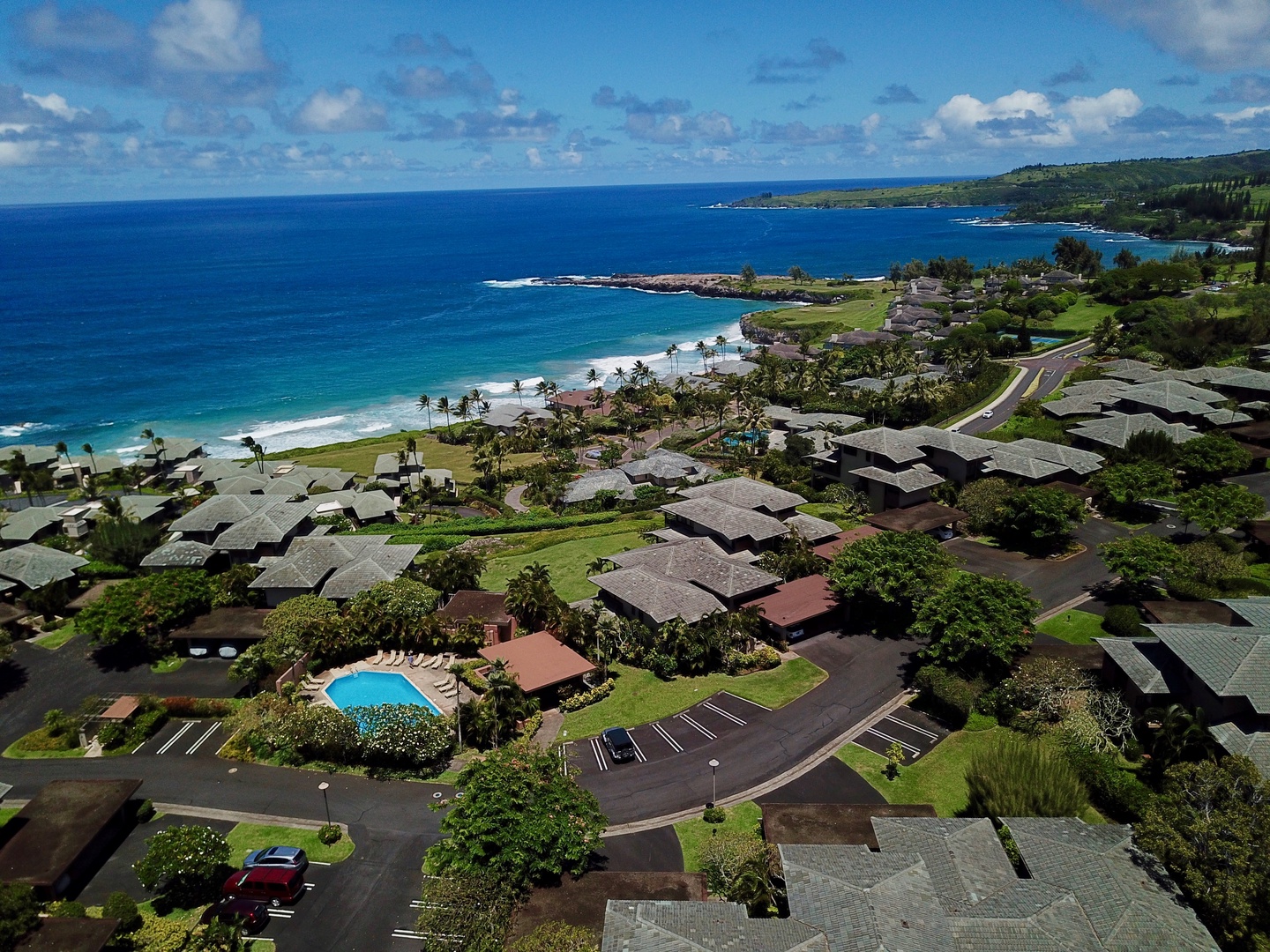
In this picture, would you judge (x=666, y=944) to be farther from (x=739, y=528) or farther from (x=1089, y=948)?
(x=739, y=528)

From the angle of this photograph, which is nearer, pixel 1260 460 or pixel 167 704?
pixel 167 704

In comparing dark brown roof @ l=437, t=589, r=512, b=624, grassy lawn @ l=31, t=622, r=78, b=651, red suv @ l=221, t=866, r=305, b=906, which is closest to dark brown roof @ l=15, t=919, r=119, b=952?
red suv @ l=221, t=866, r=305, b=906

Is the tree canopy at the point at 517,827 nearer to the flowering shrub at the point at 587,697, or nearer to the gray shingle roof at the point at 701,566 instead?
the flowering shrub at the point at 587,697

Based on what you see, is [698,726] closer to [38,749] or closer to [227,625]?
[227,625]

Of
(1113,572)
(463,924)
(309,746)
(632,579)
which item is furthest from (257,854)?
(1113,572)

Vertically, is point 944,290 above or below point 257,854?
above

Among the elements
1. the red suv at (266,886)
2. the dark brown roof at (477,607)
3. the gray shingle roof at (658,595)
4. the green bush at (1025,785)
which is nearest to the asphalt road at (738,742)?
the gray shingle roof at (658,595)

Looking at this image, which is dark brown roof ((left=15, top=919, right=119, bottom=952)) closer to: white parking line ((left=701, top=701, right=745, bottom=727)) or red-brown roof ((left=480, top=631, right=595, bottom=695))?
red-brown roof ((left=480, top=631, right=595, bottom=695))

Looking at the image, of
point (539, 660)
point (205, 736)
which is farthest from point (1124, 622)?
point (205, 736)
